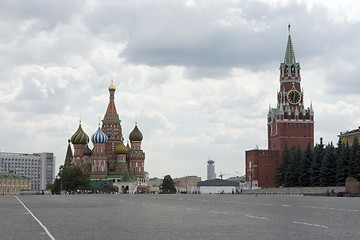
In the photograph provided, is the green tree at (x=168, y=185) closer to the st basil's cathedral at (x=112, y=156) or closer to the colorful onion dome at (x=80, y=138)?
the st basil's cathedral at (x=112, y=156)

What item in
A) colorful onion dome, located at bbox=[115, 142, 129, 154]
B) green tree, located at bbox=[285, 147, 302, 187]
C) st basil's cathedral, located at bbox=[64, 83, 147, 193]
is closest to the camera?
green tree, located at bbox=[285, 147, 302, 187]

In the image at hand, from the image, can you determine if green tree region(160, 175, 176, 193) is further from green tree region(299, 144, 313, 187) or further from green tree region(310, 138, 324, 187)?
green tree region(310, 138, 324, 187)

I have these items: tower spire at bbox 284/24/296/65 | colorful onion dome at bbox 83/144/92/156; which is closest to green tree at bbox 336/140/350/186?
tower spire at bbox 284/24/296/65

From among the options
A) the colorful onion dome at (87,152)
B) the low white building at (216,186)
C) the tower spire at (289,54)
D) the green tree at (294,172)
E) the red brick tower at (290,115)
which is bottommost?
the low white building at (216,186)

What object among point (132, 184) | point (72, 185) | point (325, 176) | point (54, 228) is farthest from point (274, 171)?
point (54, 228)

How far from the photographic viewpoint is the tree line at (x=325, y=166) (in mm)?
80875

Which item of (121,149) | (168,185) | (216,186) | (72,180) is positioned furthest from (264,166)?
(72,180)

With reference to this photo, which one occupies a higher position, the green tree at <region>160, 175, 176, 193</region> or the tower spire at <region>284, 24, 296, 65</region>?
the tower spire at <region>284, 24, 296, 65</region>

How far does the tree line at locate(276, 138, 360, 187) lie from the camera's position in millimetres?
80875

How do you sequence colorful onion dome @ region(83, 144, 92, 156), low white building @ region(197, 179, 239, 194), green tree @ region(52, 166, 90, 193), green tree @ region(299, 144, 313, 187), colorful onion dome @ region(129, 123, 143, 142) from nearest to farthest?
green tree @ region(299, 144, 313, 187) < green tree @ region(52, 166, 90, 193) < colorful onion dome @ region(83, 144, 92, 156) < colorful onion dome @ region(129, 123, 143, 142) < low white building @ region(197, 179, 239, 194)

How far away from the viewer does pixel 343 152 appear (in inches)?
3295

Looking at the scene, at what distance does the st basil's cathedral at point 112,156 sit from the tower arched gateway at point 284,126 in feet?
87.6

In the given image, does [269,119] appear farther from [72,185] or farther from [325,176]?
[325,176]

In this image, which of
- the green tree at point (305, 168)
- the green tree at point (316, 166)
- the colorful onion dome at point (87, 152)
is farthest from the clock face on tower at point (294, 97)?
the green tree at point (316, 166)
